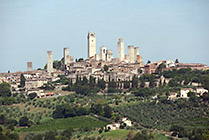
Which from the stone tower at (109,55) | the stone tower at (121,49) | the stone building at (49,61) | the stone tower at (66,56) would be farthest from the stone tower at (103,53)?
the stone building at (49,61)

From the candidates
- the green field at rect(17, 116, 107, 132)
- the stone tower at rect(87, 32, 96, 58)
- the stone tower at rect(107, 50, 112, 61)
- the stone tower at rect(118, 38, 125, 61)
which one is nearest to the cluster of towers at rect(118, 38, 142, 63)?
the stone tower at rect(118, 38, 125, 61)

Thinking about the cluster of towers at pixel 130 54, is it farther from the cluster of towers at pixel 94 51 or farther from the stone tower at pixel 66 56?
the stone tower at pixel 66 56

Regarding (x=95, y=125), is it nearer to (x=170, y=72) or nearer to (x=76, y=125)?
(x=76, y=125)

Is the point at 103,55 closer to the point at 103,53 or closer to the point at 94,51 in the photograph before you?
the point at 103,53

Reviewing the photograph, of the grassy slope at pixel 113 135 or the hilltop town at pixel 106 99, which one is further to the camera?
the hilltop town at pixel 106 99

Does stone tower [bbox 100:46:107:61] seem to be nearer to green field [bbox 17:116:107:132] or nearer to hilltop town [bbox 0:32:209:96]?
hilltop town [bbox 0:32:209:96]

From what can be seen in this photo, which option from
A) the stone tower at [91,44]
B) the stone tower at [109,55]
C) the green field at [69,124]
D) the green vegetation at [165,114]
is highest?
the stone tower at [91,44]
